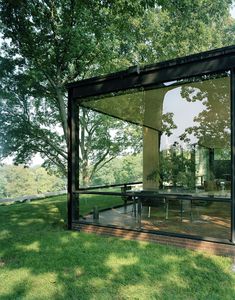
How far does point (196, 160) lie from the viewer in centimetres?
1002

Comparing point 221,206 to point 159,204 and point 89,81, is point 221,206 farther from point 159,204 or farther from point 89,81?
point 89,81

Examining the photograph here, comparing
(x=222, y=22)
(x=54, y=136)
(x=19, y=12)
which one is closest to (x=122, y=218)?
(x=19, y=12)

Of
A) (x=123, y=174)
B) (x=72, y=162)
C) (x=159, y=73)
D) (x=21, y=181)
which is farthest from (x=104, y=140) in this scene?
(x=21, y=181)

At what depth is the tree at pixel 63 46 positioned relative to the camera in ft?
25.7

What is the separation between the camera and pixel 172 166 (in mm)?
9461

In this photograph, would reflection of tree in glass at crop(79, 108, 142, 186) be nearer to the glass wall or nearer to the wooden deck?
the glass wall

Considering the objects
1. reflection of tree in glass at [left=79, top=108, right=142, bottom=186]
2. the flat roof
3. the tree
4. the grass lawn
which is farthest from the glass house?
reflection of tree in glass at [left=79, top=108, right=142, bottom=186]

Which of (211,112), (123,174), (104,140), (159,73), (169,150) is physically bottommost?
(123,174)

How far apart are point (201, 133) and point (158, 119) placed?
5.31 feet

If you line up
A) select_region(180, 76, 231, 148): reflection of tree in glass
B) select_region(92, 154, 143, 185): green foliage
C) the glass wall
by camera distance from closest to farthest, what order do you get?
the glass wall, select_region(180, 76, 231, 148): reflection of tree in glass, select_region(92, 154, 143, 185): green foliage

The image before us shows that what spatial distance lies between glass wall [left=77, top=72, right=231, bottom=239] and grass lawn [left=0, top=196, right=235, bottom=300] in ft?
3.00

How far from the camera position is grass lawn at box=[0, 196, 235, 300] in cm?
305

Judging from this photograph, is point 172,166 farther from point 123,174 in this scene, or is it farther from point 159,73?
point 159,73

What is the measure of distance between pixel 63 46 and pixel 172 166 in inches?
199
